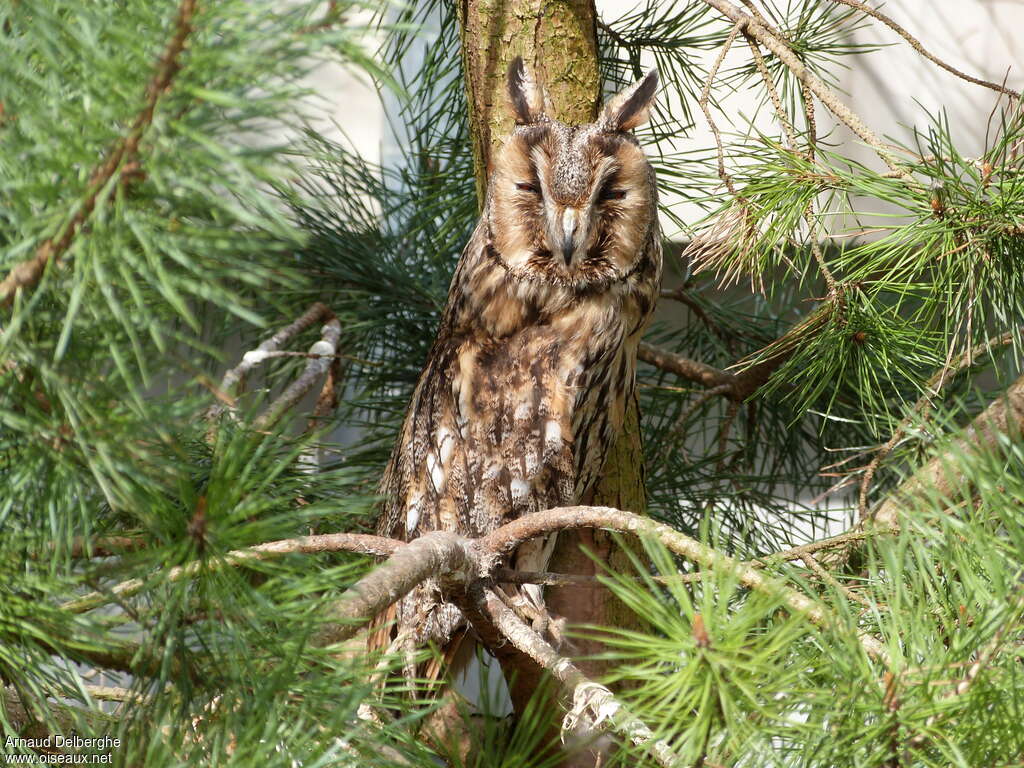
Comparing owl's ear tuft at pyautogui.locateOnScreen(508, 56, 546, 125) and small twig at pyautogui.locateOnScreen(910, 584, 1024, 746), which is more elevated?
owl's ear tuft at pyautogui.locateOnScreen(508, 56, 546, 125)

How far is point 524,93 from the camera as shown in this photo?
1192 mm

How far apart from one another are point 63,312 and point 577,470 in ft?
3.06

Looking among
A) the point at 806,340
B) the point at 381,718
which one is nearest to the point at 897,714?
the point at 381,718

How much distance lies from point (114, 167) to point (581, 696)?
0.45 m

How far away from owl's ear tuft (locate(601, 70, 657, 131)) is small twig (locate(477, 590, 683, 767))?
64cm

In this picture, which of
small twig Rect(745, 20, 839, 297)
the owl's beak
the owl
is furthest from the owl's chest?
small twig Rect(745, 20, 839, 297)

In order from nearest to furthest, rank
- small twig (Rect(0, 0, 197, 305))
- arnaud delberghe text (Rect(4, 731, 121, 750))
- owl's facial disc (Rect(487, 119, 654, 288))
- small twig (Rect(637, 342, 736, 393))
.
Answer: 1. small twig (Rect(0, 0, 197, 305))
2. arnaud delberghe text (Rect(4, 731, 121, 750))
3. owl's facial disc (Rect(487, 119, 654, 288))
4. small twig (Rect(637, 342, 736, 393))

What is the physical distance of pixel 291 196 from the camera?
1.46 feet

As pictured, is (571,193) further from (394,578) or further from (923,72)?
(923,72)

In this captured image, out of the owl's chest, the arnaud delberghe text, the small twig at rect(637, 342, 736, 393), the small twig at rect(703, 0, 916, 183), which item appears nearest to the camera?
the arnaud delberghe text

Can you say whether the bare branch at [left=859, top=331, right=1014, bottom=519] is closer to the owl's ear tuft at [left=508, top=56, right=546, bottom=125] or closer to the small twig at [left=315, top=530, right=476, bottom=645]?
the small twig at [left=315, top=530, right=476, bottom=645]

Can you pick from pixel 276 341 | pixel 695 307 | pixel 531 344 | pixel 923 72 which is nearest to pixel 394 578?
pixel 531 344

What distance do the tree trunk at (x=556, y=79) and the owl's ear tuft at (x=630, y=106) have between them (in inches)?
2.3

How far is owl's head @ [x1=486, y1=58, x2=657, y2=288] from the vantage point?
3.72 feet
